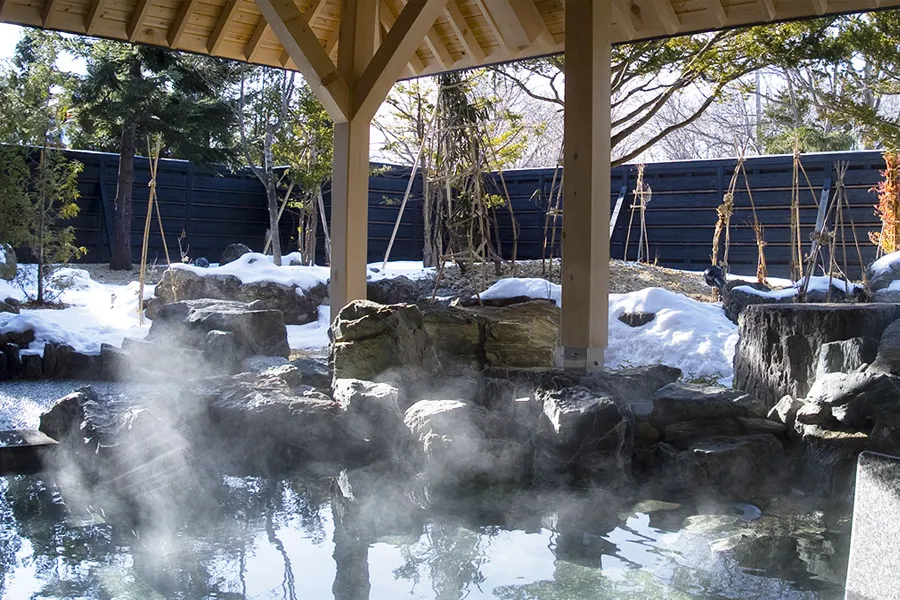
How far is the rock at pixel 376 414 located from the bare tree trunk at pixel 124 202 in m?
9.95

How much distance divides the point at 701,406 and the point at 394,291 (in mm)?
5248

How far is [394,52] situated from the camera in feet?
15.1

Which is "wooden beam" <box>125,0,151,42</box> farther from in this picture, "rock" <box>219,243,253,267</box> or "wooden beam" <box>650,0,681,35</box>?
"rock" <box>219,243,253,267</box>

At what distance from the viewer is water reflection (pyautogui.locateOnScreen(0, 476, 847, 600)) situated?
2.25 metres

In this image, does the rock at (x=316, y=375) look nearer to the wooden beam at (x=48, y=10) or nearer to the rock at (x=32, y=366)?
the rock at (x=32, y=366)

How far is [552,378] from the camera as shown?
12.9 feet

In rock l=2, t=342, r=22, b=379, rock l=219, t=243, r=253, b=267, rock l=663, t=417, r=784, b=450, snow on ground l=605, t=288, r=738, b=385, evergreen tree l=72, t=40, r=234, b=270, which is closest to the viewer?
rock l=663, t=417, r=784, b=450

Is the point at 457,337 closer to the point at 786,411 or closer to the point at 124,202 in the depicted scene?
the point at 786,411

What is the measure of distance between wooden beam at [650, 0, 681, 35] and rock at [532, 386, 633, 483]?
2.44 metres

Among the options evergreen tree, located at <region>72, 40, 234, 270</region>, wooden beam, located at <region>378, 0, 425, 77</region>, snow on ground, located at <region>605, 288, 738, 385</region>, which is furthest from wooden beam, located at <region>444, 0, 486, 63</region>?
evergreen tree, located at <region>72, 40, 234, 270</region>

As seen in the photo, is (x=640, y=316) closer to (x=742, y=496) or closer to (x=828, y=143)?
(x=742, y=496)

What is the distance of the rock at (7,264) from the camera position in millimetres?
9528

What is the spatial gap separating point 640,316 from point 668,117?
16.0 metres

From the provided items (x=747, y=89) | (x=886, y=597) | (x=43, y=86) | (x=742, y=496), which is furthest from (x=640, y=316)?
(x=43, y=86)
